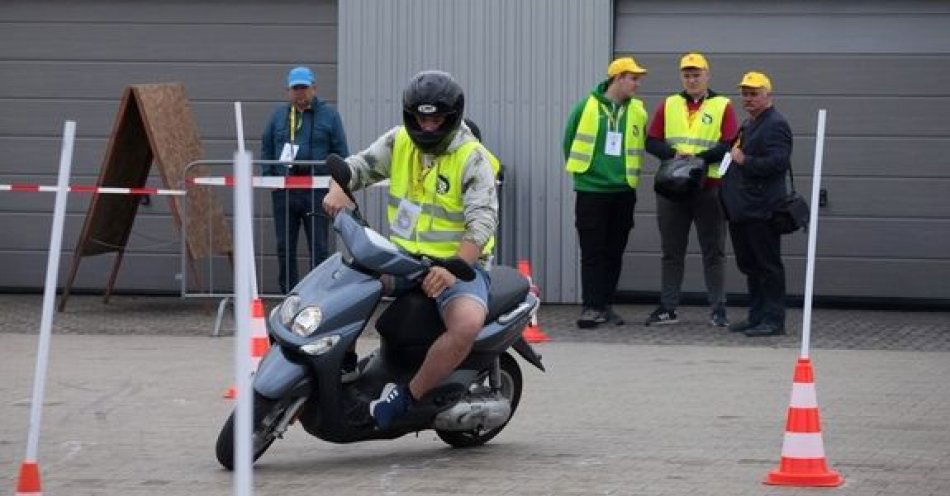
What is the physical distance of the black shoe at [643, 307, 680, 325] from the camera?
1577 centimetres

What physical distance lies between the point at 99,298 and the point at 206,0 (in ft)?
8.54

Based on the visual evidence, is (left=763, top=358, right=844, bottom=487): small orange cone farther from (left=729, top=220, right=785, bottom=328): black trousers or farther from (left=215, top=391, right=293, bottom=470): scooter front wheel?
(left=729, top=220, right=785, bottom=328): black trousers

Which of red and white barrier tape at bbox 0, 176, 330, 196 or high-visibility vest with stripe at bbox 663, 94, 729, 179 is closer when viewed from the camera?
high-visibility vest with stripe at bbox 663, 94, 729, 179

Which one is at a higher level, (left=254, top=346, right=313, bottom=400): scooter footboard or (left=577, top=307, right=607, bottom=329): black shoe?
(left=254, top=346, right=313, bottom=400): scooter footboard

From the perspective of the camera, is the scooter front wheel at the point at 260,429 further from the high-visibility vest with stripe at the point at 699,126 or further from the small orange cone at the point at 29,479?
the high-visibility vest with stripe at the point at 699,126

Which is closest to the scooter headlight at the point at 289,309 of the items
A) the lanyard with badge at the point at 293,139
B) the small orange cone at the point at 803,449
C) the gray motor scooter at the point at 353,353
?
the gray motor scooter at the point at 353,353

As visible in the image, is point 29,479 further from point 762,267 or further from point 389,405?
point 762,267

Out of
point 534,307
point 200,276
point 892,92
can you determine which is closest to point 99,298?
point 200,276

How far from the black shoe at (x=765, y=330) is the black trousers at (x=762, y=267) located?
28mm

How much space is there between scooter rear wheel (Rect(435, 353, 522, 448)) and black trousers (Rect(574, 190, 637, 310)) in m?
5.68

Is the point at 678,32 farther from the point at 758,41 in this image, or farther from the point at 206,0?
the point at 206,0

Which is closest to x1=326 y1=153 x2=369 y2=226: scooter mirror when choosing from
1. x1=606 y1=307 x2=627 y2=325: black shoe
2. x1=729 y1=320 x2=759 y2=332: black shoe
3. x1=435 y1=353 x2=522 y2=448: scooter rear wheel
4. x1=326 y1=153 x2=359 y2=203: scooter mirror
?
x1=326 y1=153 x2=359 y2=203: scooter mirror

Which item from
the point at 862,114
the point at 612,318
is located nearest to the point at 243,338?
the point at 612,318

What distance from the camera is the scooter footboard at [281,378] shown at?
8.76 m
